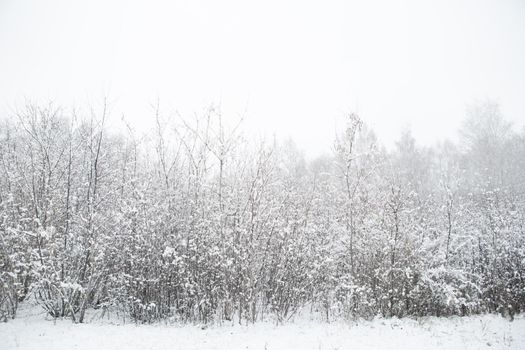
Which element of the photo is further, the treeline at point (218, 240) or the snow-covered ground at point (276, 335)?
the treeline at point (218, 240)

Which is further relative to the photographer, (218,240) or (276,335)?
(218,240)

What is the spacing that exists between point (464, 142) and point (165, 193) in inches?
1704

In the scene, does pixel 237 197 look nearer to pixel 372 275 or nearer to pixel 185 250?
pixel 185 250

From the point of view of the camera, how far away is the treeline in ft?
26.6

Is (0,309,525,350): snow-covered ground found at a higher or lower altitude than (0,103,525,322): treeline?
lower

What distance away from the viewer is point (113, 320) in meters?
8.46

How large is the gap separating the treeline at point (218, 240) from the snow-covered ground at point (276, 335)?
0.58 meters

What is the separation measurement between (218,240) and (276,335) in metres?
2.66

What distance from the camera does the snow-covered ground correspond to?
20.4 feet

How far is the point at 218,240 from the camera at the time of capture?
855 cm

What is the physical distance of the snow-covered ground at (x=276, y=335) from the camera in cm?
623

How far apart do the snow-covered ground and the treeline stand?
58 cm

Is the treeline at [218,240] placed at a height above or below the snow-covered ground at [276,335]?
above

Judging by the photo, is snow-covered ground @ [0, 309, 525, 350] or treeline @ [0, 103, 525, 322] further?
treeline @ [0, 103, 525, 322]
